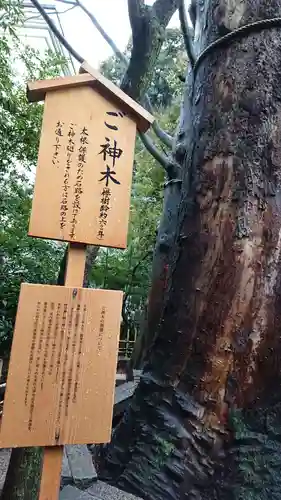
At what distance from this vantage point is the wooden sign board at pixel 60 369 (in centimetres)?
162

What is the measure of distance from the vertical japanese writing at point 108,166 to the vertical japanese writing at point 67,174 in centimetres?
13

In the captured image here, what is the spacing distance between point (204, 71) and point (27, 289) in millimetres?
1778

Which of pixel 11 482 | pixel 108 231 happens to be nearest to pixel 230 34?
pixel 108 231

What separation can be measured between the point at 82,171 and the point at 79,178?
4 centimetres

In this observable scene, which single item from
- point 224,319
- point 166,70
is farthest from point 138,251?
point 224,319

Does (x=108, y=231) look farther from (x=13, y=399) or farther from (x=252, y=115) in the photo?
(x=252, y=115)

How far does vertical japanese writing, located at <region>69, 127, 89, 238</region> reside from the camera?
177 centimetres

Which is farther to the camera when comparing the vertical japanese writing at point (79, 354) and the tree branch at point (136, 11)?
the tree branch at point (136, 11)

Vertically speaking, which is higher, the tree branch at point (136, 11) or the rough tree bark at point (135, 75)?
the tree branch at point (136, 11)

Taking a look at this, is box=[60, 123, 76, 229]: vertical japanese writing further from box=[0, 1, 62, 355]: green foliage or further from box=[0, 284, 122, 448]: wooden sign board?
box=[0, 1, 62, 355]: green foliage

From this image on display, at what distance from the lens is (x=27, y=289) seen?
1.67m

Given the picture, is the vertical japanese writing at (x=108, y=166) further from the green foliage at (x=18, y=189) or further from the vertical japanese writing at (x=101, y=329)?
the green foliage at (x=18, y=189)

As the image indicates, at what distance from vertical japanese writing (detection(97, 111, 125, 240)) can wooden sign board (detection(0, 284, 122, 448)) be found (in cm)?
37

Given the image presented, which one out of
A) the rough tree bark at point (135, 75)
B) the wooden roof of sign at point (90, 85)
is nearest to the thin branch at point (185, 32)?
the rough tree bark at point (135, 75)
